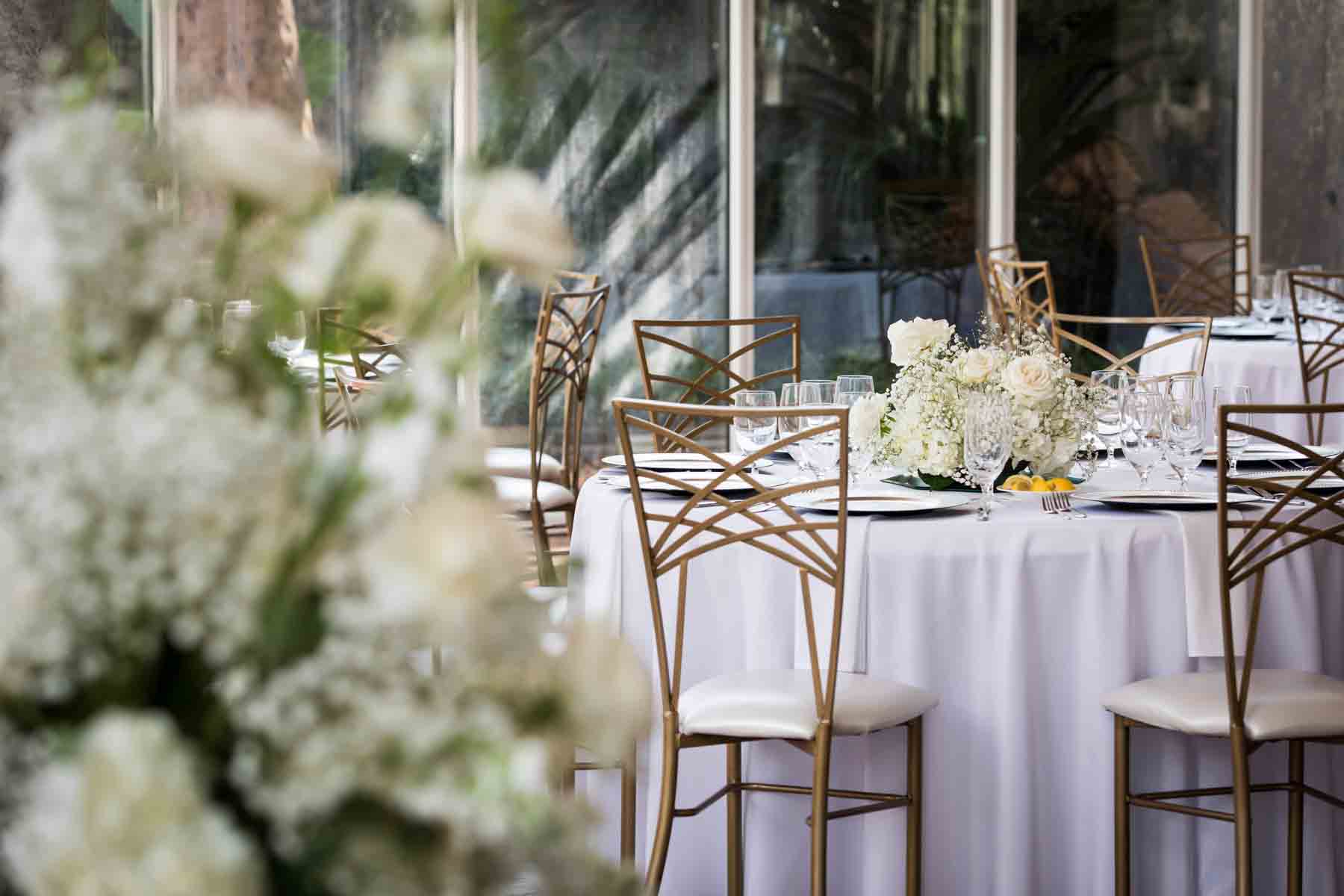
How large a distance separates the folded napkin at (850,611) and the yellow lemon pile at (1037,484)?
441 millimetres

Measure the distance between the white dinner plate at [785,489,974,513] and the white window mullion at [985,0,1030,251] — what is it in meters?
4.80

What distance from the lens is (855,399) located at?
3.32 metres

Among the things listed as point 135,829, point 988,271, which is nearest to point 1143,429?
point 135,829

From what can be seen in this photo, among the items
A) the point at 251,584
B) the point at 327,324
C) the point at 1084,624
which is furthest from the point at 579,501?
the point at 251,584

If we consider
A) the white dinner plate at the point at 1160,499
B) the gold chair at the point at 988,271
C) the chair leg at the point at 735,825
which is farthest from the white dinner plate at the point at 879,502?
the gold chair at the point at 988,271

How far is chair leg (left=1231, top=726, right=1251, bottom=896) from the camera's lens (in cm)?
270

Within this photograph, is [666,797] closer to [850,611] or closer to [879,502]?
[850,611]

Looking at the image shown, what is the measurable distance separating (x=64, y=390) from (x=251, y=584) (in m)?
0.12

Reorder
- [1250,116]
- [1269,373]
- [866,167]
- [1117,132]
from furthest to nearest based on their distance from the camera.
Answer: [1250,116], [1117,132], [866,167], [1269,373]

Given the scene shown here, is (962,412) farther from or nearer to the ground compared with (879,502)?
farther from the ground

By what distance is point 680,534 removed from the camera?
2.99m

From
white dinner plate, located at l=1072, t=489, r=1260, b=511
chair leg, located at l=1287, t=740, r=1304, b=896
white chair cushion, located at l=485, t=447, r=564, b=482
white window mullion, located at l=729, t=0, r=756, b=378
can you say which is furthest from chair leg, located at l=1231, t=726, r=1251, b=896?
white window mullion, located at l=729, t=0, r=756, b=378

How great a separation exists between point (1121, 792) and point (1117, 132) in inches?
218

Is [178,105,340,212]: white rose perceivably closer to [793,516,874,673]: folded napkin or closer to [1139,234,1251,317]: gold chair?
[793,516,874,673]: folded napkin
